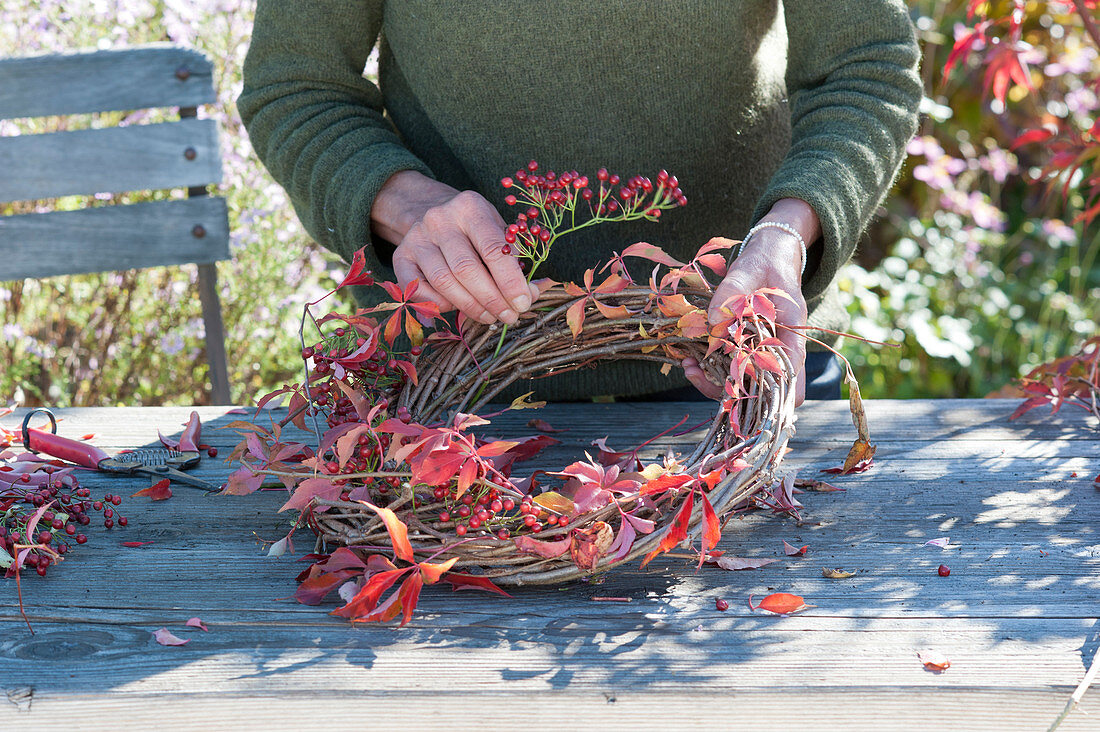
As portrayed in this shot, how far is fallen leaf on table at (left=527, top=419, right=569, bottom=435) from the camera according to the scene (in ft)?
4.22

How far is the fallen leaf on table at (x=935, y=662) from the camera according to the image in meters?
0.75

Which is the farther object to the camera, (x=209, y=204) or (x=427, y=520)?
(x=209, y=204)

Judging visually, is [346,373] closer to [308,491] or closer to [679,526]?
[308,491]

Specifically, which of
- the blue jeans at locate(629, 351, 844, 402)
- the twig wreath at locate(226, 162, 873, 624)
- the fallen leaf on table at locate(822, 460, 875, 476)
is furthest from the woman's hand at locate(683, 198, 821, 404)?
the blue jeans at locate(629, 351, 844, 402)

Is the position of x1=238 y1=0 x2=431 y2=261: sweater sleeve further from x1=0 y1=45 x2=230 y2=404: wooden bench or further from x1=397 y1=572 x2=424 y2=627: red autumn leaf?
x1=0 y1=45 x2=230 y2=404: wooden bench

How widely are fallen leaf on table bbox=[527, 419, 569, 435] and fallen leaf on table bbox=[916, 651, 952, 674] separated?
615 millimetres

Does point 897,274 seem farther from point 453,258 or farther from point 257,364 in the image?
point 453,258

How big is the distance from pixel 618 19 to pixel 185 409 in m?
0.86

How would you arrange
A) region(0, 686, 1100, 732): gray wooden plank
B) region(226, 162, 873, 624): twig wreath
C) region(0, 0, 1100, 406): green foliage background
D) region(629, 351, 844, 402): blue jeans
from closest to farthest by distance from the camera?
region(0, 686, 1100, 732): gray wooden plank < region(226, 162, 873, 624): twig wreath < region(629, 351, 844, 402): blue jeans < region(0, 0, 1100, 406): green foliage background

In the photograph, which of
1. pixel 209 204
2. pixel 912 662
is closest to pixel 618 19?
pixel 912 662

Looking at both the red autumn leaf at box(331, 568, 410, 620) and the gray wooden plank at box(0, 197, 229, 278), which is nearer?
the red autumn leaf at box(331, 568, 410, 620)

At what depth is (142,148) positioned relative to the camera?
6.88 ft

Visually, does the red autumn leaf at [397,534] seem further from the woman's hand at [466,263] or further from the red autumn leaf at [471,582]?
the woman's hand at [466,263]

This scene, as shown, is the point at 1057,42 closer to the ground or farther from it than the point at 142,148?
farther from it
